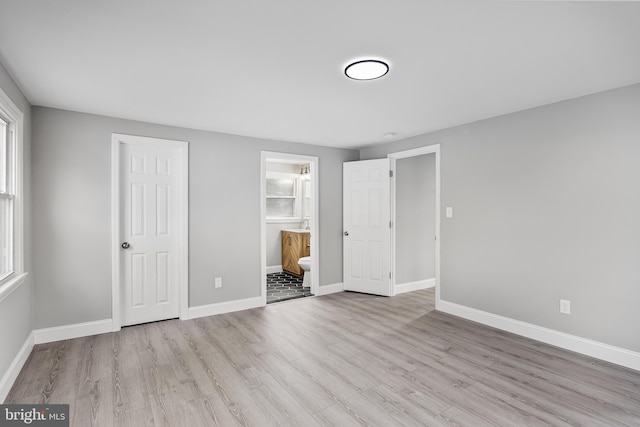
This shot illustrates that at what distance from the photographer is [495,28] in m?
1.79

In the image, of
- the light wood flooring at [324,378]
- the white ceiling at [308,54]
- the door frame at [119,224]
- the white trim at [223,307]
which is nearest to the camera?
the white ceiling at [308,54]

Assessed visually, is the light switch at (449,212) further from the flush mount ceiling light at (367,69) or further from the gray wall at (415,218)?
the flush mount ceiling light at (367,69)

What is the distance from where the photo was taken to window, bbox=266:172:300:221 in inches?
264

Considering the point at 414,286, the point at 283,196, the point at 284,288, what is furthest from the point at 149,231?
the point at 414,286

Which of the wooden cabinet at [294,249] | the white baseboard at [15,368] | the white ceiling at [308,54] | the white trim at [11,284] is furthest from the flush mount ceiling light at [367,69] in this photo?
the wooden cabinet at [294,249]

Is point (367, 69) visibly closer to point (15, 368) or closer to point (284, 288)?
point (15, 368)

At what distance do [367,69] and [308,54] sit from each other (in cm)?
46

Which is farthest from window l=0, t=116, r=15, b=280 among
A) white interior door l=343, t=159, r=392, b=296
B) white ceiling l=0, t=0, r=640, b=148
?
white interior door l=343, t=159, r=392, b=296

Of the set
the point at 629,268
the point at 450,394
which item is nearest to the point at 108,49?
the point at 450,394

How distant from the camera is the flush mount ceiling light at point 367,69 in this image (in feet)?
7.25

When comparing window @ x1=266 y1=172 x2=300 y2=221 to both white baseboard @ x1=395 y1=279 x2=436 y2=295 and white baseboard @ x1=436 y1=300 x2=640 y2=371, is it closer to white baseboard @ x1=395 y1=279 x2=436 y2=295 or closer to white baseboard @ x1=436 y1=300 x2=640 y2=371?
white baseboard @ x1=395 y1=279 x2=436 y2=295

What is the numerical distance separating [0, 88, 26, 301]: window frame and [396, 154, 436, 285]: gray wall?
437 cm

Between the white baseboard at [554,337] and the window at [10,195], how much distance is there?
4.41m

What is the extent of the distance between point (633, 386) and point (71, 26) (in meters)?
4.40
